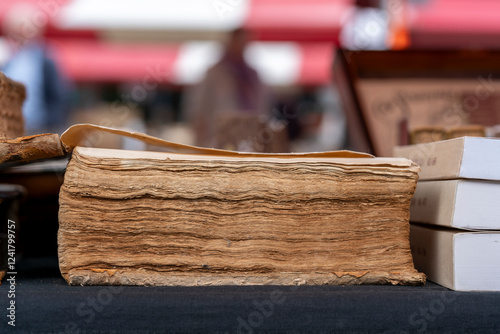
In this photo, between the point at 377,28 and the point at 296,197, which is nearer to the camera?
the point at 296,197

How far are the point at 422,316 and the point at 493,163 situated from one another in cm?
28

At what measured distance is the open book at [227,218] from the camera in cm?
82

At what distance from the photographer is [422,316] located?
0.78m

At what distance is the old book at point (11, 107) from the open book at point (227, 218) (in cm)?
17

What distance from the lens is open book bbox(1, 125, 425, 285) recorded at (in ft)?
2.68

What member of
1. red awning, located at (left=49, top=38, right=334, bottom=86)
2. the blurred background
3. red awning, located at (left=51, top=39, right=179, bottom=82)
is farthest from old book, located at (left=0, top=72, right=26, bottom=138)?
red awning, located at (left=51, top=39, right=179, bottom=82)

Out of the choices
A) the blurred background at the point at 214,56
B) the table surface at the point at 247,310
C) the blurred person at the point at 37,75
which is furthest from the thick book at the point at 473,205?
the blurred person at the point at 37,75

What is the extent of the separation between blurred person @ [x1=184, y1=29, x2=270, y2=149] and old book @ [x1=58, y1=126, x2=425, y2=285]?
8.25ft

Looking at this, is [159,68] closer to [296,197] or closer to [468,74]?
[468,74]

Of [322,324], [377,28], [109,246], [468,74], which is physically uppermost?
[377,28]

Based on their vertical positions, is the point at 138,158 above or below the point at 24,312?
above

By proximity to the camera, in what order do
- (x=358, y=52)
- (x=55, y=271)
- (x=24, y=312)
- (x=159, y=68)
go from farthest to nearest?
(x=159, y=68), (x=358, y=52), (x=55, y=271), (x=24, y=312)

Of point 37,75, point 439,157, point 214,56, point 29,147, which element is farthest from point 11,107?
point 214,56

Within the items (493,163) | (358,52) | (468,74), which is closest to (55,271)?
(493,163)
